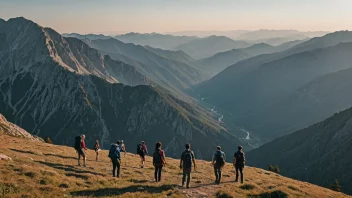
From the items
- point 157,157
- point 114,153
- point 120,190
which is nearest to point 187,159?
point 157,157

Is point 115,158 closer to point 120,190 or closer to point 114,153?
point 114,153

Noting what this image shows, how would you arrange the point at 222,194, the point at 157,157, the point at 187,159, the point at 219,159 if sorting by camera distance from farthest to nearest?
the point at 219,159 < the point at 157,157 < the point at 187,159 < the point at 222,194

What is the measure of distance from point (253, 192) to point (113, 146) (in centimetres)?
1413

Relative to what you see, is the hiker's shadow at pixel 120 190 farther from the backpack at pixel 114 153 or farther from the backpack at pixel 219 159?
the backpack at pixel 219 159

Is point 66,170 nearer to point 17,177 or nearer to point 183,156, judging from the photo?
point 17,177

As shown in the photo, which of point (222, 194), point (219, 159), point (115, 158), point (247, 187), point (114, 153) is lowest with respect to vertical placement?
point (222, 194)

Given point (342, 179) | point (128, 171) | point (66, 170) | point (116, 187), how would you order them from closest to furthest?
point (116, 187), point (66, 170), point (128, 171), point (342, 179)

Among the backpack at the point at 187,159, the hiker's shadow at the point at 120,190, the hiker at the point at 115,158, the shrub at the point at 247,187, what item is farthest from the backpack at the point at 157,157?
the shrub at the point at 247,187

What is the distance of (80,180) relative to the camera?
91.0 feet

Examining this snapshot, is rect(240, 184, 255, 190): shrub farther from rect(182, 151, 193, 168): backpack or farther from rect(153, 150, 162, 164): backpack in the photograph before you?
rect(153, 150, 162, 164): backpack

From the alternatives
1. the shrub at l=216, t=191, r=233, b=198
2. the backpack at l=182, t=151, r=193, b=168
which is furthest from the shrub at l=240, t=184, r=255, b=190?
the backpack at l=182, t=151, r=193, b=168

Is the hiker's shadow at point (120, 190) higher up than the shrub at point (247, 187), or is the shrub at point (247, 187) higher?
the shrub at point (247, 187)

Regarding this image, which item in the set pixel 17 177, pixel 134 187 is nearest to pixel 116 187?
pixel 134 187

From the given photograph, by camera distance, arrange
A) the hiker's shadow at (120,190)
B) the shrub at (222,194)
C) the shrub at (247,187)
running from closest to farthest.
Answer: the hiker's shadow at (120,190)
the shrub at (222,194)
the shrub at (247,187)
